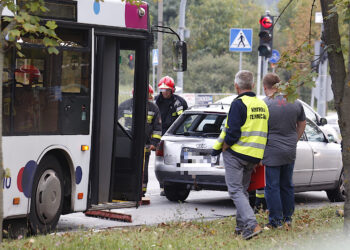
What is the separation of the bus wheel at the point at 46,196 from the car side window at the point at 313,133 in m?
5.30

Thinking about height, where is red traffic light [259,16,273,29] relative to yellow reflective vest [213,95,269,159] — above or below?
above

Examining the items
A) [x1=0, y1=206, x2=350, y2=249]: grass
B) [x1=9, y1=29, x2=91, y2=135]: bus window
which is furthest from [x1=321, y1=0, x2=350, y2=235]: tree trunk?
[x1=9, y1=29, x2=91, y2=135]: bus window

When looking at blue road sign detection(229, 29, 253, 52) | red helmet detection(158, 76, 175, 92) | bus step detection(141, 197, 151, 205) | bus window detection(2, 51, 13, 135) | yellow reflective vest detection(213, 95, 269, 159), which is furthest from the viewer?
blue road sign detection(229, 29, 253, 52)

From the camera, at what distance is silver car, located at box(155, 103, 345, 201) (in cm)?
1238

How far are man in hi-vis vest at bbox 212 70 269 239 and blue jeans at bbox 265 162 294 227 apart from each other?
2.65 feet

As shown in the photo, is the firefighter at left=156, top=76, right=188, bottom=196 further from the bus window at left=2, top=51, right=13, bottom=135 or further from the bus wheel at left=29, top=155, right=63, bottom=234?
the bus window at left=2, top=51, right=13, bottom=135

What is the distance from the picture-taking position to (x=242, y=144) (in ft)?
28.9

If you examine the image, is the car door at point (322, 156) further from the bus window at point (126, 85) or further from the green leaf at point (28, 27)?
the green leaf at point (28, 27)

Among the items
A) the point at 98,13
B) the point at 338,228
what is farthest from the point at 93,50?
the point at 338,228

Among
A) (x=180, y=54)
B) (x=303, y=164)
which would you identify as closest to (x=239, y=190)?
(x=180, y=54)

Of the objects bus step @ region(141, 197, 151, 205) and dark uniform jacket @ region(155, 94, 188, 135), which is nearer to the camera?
bus step @ region(141, 197, 151, 205)

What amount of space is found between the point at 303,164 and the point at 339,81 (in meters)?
4.09

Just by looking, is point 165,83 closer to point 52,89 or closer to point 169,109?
point 169,109

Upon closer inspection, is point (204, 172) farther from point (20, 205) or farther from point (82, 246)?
point (82, 246)
